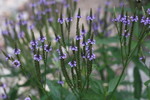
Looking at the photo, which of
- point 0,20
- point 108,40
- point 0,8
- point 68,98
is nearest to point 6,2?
point 0,8

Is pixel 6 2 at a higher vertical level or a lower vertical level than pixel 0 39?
higher

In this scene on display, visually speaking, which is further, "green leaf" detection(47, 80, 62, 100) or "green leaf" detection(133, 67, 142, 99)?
"green leaf" detection(133, 67, 142, 99)

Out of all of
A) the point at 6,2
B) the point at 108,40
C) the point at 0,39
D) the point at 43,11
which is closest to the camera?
the point at 108,40

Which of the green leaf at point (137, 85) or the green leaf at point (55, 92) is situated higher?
the green leaf at point (55, 92)

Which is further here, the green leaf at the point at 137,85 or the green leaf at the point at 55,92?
the green leaf at the point at 137,85

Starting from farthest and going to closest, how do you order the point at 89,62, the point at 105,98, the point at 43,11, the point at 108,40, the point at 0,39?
the point at 0,39
the point at 43,11
the point at 108,40
the point at 105,98
the point at 89,62

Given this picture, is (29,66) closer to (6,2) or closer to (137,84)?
(137,84)

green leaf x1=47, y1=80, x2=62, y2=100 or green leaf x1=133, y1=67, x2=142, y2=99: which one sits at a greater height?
green leaf x1=47, y1=80, x2=62, y2=100

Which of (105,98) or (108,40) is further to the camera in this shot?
(108,40)

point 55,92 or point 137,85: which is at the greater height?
point 55,92

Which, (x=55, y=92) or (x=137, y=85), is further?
(x=137, y=85)

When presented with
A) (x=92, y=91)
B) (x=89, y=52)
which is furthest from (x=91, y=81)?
(x=89, y=52)
